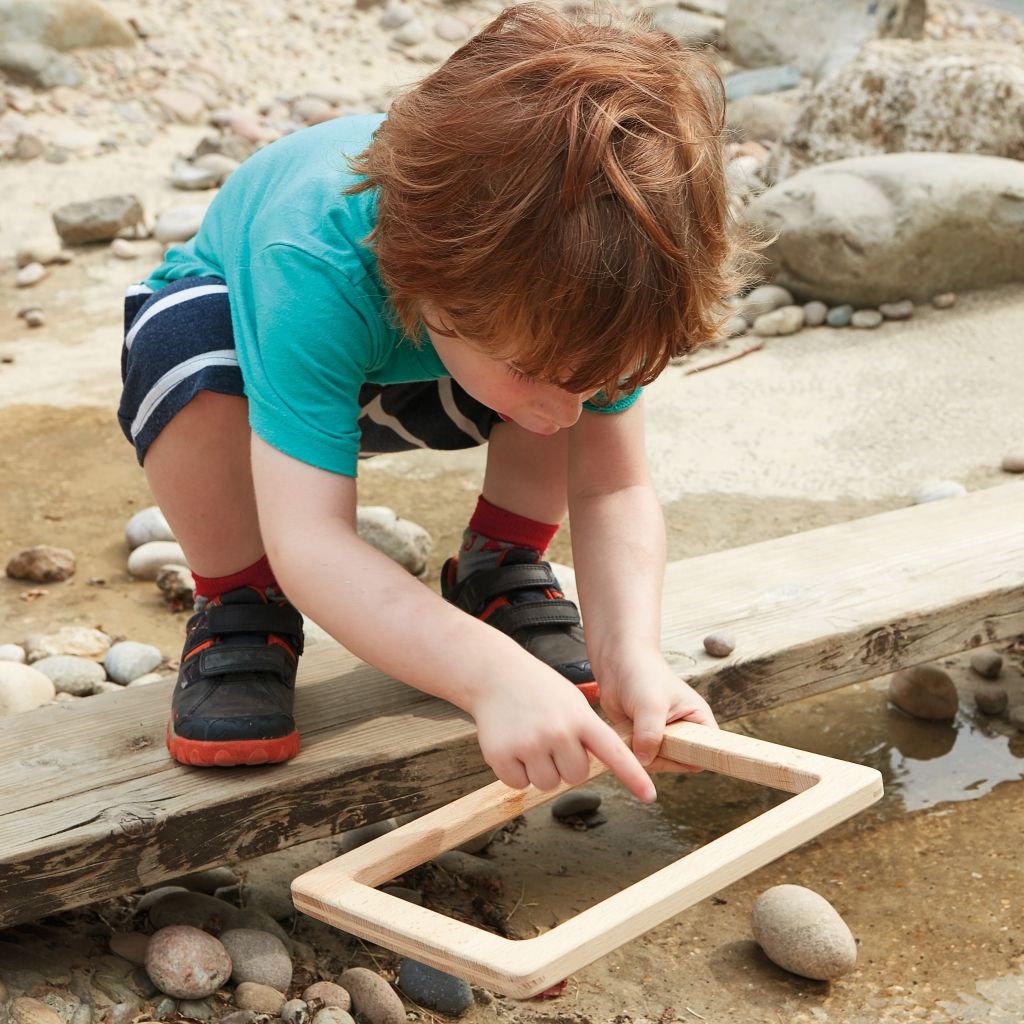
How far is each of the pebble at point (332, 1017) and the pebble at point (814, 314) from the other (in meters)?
3.85

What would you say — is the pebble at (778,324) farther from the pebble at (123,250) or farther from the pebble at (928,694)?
the pebble at (123,250)

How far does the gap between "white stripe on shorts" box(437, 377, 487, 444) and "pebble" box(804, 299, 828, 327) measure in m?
Result: 3.15

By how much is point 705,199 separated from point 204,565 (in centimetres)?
93

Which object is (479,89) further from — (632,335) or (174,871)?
(174,871)

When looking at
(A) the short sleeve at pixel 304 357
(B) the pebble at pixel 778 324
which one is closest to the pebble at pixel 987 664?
(A) the short sleeve at pixel 304 357

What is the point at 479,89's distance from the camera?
5.25ft

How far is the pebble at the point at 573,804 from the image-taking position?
95.7 inches

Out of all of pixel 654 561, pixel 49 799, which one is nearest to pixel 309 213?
pixel 654 561

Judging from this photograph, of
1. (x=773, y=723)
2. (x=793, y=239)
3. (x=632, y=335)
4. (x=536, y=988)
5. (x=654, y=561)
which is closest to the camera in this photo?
(x=536, y=988)

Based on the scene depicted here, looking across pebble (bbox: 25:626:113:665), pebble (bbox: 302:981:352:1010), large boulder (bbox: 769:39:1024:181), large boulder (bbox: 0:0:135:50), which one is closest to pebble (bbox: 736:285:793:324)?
large boulder (bbox: 769:39:1024:181)

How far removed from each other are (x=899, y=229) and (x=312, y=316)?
375cm

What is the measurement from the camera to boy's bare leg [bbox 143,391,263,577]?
191 centimetres

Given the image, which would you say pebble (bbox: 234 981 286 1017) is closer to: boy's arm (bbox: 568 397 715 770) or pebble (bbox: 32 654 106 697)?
boy's arm (bbox: 568 397 715 770)

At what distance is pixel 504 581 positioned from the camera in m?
2.27
